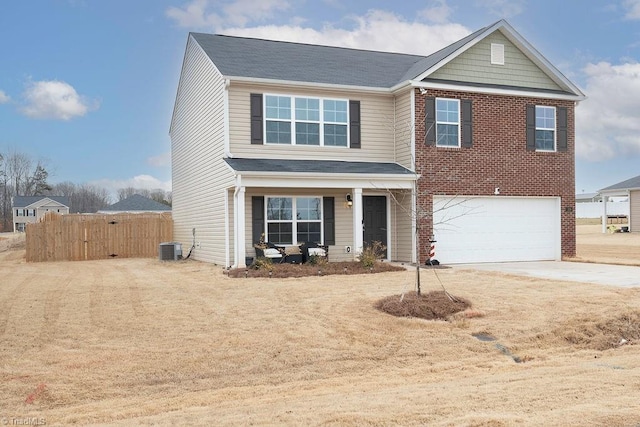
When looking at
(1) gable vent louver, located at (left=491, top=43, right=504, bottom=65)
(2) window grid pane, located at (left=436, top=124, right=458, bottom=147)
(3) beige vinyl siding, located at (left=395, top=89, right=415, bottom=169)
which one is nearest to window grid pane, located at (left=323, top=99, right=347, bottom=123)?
(3) beige vinyl siding, located at (left=395, top=89, right=415, bottom=169)

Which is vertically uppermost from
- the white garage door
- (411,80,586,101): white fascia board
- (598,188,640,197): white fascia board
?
(411,80,586,101): white fascia board

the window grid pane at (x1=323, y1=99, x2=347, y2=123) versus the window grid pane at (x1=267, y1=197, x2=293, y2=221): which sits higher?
the window grid pane at (x1=323, y1=99, x2=347, y2=123)

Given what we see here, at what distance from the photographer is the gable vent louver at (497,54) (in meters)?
19.0

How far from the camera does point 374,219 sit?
18719 millimetres

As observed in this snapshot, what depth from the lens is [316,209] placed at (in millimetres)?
17984

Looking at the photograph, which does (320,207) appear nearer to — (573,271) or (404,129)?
(404,129)

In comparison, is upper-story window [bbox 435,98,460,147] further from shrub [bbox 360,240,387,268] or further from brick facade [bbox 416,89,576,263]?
shrub [bbox 360,240,387,268]

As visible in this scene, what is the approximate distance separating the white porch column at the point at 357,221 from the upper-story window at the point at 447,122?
3.25 m

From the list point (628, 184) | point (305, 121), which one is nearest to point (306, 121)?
point (305, 121)

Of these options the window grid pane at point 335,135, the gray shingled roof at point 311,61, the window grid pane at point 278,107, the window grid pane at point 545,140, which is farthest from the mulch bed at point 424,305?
the window grid pane at point 545,140

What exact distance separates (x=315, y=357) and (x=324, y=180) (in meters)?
9.19

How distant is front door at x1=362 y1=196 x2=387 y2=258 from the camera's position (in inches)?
731

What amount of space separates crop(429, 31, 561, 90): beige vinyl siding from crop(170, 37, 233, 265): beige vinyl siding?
6948mm

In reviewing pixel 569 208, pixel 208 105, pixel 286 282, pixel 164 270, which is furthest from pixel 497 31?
pixel 164 270
